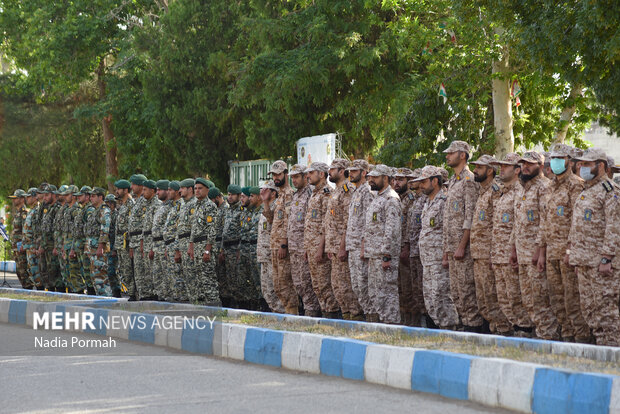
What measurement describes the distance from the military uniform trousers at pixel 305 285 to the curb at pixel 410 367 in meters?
1.94

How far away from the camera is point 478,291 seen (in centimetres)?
939

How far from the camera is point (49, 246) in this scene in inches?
670

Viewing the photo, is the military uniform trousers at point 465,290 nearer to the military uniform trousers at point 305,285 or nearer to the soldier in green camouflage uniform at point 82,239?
the military uniform trousers at point 305,285

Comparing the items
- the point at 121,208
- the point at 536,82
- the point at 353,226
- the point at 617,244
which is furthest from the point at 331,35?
the point at 617,244

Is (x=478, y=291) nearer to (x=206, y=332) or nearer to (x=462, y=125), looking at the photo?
(x=206, y=332)

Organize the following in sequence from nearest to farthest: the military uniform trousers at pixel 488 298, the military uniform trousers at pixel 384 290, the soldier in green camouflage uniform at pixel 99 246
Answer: the military uniform trousers at pixel 488 298, the military uniform trousers at pixel 384 290, the soldier in green camouflage uniform at pixel 99 246

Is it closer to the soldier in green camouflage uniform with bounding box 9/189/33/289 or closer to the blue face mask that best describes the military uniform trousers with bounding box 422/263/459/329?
the blue face mask

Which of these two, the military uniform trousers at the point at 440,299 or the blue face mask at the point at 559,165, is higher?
the blue face mask at the point at 559,165

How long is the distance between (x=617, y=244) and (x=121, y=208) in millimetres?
8332

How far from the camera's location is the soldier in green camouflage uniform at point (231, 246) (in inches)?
513

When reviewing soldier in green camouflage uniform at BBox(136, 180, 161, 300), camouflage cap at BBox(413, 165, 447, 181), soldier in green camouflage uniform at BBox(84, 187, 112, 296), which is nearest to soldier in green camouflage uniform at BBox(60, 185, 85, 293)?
soldier in green camouflage uniform at BBox(84, 187, 112, 296)

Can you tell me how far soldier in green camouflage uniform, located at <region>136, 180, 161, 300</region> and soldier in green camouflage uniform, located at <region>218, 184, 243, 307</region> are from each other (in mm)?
1048

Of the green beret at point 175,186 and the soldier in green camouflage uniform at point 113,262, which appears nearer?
the green beret at point 175,186

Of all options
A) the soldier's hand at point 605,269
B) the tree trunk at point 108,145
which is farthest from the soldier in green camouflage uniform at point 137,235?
the tree trunk at point 108,145
